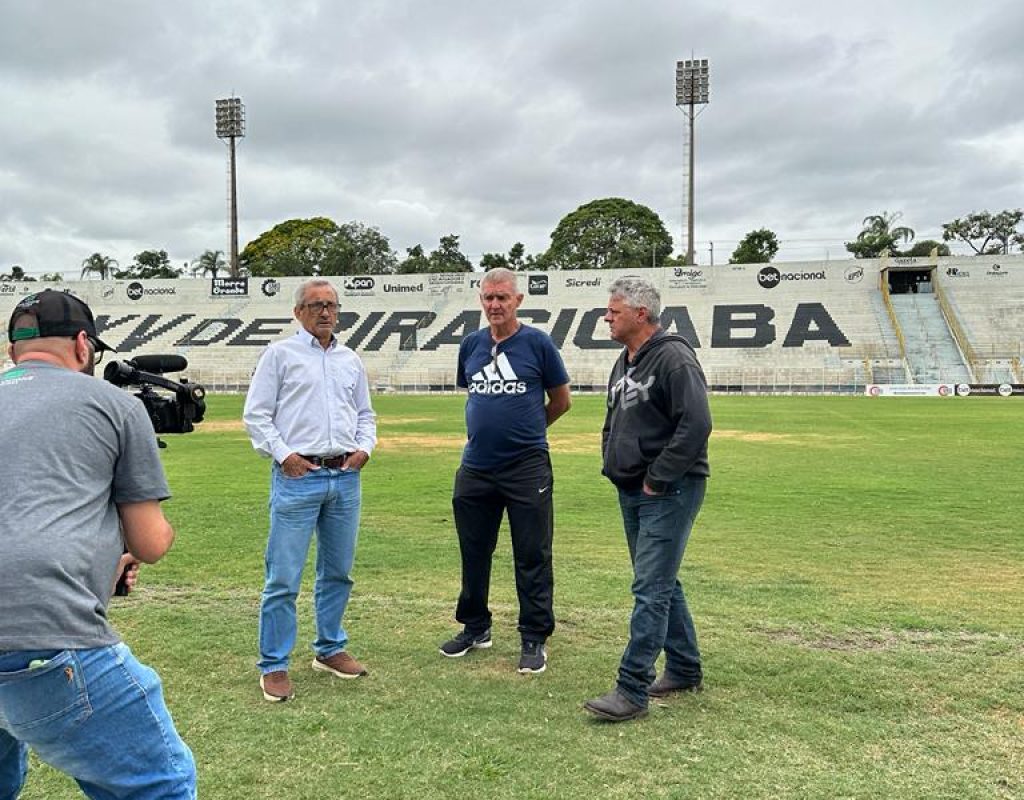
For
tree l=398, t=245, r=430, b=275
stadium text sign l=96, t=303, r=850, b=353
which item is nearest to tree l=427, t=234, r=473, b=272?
tree l=398, t=245, r=430, b=275

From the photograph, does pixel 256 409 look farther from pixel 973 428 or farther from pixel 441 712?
pixel 973 428

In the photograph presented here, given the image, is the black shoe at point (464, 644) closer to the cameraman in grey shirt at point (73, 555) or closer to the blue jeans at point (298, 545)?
the blue jeans at point (298, 545)

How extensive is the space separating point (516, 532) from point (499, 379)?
3.03ft

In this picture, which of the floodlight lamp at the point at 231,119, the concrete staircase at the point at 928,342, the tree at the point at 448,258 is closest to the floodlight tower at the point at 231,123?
the floodlight lamp at the point at 231,119

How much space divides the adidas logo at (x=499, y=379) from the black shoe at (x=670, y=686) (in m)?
1.78

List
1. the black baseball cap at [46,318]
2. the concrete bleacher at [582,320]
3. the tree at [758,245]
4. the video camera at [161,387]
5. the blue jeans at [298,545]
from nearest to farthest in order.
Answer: the black baseball cap at [46,318] < the video camera at [161,387] < the blue jeans at [298,545] < the concrete bleacher at [582,320] < the tree at [758,245]

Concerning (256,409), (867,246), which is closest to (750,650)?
(256,409)

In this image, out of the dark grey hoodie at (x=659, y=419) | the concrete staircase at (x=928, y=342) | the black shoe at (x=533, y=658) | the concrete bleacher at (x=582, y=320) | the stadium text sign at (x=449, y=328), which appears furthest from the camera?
the stadium text sign at (x=449, y=328)

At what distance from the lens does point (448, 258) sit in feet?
251

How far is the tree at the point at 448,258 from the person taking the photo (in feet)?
247

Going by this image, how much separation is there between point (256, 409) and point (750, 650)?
3173 mm

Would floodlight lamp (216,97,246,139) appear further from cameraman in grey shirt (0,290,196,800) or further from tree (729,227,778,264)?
cameraman in grey shirt (0,290,196,800)

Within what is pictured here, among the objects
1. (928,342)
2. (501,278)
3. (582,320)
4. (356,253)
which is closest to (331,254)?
(356,253)

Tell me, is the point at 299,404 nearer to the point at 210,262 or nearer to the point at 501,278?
the point at 501,278
